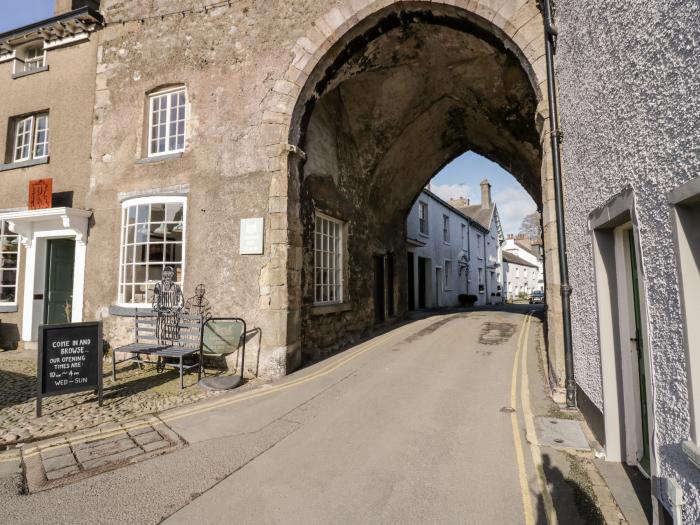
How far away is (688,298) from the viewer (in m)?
1.98

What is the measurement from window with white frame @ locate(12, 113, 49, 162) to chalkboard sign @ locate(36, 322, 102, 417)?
6.96 m

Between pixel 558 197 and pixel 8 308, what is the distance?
481 inches

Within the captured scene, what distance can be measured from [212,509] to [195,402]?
110 inches

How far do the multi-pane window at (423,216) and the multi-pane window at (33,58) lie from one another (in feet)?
52.0

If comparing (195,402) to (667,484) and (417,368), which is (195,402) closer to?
(417,368)

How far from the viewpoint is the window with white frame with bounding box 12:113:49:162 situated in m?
9.94

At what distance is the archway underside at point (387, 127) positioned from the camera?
776 cm

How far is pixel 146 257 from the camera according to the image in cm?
786

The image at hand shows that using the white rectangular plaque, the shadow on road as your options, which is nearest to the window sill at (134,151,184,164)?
the white rectangular plaque

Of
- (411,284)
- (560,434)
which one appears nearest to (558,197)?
(560,434)

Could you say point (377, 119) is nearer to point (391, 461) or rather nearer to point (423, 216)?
point (391, 461)

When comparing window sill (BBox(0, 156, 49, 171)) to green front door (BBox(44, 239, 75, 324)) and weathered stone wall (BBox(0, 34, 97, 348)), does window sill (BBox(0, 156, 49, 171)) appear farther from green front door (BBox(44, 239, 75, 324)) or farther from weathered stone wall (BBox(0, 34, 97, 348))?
green front door (BBox(44, 239, 75, 324))

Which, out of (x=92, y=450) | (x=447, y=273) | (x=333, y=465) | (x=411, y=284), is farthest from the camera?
(x=447, y=273)

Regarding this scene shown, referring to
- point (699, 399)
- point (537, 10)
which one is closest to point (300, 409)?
point (699, 399)
